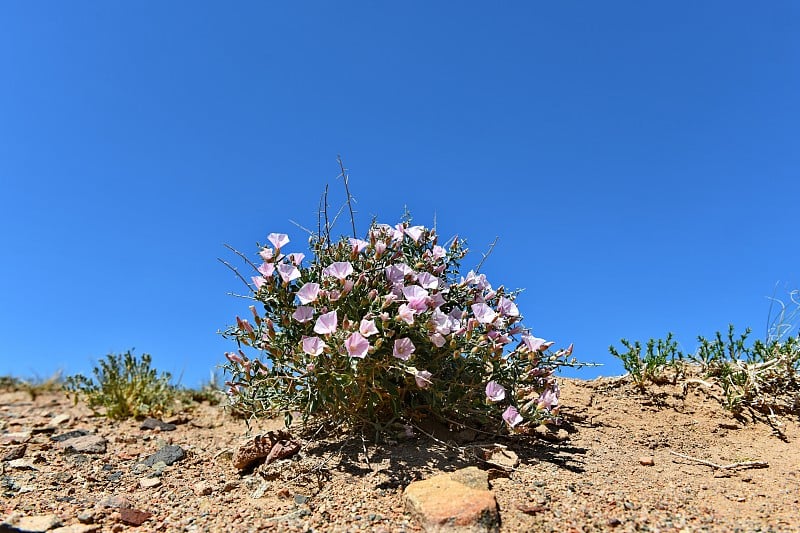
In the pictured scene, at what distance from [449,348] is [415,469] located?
0.66 meters

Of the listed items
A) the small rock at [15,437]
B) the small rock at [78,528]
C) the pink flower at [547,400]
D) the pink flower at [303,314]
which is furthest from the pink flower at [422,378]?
the small rock at [15,437]

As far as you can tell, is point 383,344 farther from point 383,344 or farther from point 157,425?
point 157,425

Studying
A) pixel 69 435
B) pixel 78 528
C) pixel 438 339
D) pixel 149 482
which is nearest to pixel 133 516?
pixel 78 528

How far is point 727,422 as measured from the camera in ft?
14.4

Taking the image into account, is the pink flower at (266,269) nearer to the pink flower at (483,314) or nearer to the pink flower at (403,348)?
the pink flower at (403,348)

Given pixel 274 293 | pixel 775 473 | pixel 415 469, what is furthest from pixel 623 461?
pixel 274 293

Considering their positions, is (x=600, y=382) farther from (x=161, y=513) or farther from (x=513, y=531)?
(x=161, y=513)

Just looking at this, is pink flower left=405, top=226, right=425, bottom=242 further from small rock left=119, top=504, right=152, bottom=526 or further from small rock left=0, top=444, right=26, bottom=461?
small rock left=0, top=444, right=26, bottom=461

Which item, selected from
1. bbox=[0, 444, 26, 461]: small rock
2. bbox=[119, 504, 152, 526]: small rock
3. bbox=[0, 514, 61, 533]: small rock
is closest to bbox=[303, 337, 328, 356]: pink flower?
bbox=[119, 504, 152, 526]: small rock

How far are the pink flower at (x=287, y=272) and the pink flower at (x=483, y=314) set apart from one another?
3.46 ft

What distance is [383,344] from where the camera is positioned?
3.15 meters

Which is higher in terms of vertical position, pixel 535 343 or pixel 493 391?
pixel 535 343

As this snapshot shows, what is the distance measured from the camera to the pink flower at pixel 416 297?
309 centimetres

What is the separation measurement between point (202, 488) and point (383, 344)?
1336 millimetres
